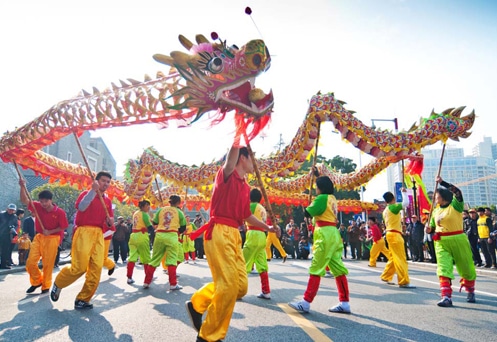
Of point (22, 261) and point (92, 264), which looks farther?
point (22, 261)

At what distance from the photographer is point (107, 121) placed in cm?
800

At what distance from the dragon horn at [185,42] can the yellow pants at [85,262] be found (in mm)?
3081

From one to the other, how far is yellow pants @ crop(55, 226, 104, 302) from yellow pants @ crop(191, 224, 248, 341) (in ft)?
7.43

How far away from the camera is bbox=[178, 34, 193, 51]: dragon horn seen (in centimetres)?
402

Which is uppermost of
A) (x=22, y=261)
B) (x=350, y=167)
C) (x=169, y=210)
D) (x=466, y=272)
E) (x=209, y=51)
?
(x=350, y=167)

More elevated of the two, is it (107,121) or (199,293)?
(107,121)

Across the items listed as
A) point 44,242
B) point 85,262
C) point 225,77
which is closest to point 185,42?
point 225,77

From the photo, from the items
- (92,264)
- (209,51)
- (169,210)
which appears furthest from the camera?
(169,210)

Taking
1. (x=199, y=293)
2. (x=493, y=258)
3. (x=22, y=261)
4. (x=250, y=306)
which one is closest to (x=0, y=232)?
(x=22, y=261)

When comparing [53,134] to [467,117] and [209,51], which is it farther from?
[467,117]

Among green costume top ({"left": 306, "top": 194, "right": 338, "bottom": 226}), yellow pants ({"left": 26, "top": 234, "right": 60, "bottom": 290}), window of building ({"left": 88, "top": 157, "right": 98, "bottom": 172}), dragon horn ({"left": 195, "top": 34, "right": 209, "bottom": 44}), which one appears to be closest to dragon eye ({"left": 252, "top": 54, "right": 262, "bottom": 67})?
dragon horn ({"left": 195, "top": 34, "right": 209, "bottom": 44})

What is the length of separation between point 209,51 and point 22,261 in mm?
12206

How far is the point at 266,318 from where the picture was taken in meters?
4.42

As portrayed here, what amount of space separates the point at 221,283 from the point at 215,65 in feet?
7.42
